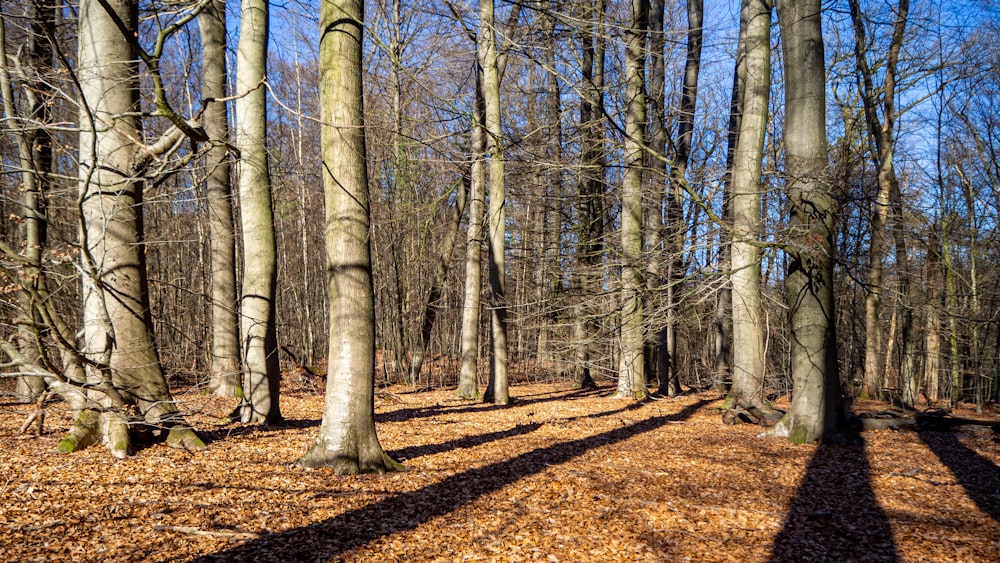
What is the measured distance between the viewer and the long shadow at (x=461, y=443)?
6821 mm

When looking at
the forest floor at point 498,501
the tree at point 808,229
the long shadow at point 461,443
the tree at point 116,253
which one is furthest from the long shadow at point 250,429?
the tree at point 808,229

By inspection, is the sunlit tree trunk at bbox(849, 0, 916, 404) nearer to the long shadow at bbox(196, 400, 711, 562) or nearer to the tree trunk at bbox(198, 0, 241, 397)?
the long shadow at bbox(196, 400, 711, 562)

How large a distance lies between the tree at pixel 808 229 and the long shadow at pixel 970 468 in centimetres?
135

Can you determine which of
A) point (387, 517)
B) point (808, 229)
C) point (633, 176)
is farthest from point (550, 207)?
point (387, 517)

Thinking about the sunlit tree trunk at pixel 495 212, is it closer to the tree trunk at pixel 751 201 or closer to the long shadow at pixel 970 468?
the tree trunk at pixel 751 201

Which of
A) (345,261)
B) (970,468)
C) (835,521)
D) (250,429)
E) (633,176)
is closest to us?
(835,521)

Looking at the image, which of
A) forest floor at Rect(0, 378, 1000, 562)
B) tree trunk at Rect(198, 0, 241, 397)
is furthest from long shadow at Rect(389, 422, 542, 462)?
tree trunk at Rect(198, 0, 241, 397)

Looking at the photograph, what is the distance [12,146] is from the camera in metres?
9.49

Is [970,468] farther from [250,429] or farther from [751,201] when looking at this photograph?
[250,429]

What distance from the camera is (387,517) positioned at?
4.66 m

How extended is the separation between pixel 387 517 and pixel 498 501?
3.54 ft

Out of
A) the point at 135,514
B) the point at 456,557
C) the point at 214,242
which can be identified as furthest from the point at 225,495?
the point at 214,242

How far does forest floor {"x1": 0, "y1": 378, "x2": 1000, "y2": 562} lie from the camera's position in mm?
4078

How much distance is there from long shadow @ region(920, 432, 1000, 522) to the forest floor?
4 cm
